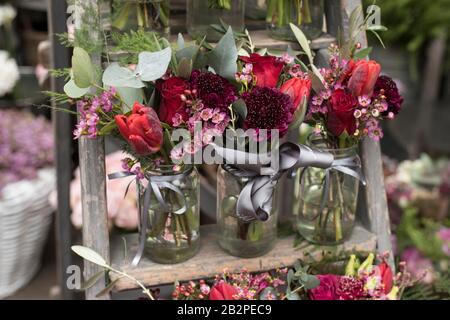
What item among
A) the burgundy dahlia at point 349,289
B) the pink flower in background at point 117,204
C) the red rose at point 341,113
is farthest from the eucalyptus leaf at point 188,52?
the pink flower in background at point 117,204

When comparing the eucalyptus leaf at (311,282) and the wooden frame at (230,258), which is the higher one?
the wooden frame at (230,258)

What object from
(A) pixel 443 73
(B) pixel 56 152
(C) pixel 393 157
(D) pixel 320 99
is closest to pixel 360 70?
(D) pixel 320 99

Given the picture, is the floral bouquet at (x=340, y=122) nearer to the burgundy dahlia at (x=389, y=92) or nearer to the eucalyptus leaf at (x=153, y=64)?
the burgundy dahlia at (x=389, y=92)

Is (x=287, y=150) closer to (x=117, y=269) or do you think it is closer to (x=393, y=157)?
(x=117, y=269)

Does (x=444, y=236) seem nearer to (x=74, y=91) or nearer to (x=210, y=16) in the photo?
(x=210, y=16)

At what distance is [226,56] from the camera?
0.99m

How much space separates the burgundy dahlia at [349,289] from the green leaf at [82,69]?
1.81 ft

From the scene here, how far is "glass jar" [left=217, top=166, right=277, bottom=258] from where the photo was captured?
113cm

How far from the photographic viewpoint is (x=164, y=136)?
3.32 ft

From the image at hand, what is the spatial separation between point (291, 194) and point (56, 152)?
769 millimetres

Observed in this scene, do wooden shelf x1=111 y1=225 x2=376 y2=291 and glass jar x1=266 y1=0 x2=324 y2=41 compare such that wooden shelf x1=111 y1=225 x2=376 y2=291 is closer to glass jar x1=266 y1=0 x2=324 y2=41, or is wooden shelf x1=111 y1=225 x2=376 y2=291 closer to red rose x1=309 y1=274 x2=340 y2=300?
red rose x1=309 y1=274 x2=340 y2=300

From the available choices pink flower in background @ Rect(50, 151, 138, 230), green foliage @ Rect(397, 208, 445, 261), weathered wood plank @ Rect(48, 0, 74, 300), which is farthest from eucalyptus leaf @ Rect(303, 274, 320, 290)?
green foliage @ Rect(397, 208, 445, 261)

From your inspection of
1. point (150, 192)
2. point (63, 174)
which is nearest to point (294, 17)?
point (150, 192)

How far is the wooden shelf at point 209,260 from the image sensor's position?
3.63 ft
